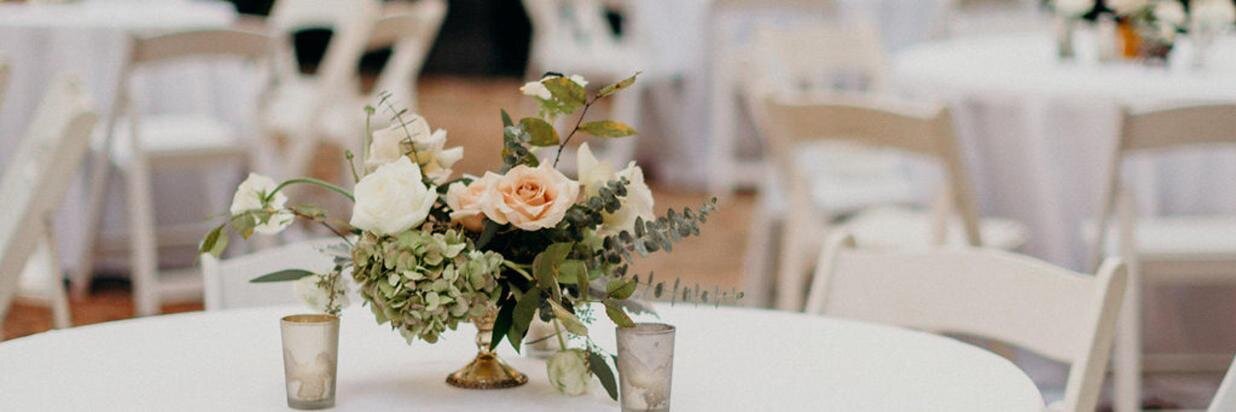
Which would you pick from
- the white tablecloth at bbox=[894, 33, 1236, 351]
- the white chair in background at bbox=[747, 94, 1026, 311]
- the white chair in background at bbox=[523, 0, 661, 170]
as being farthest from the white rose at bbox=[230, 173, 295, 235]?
the white chair in background at bbox=[523, 0, 661, 170]

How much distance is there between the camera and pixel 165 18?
5.09 m

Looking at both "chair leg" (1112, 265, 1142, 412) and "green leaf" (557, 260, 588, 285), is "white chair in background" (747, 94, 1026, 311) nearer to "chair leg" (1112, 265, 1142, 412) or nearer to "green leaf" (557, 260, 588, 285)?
"chair leg" (1112, 265, 1142, 412)

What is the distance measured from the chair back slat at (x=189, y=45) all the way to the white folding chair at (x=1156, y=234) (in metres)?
1.90

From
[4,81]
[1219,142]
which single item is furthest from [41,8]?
[1219,142]

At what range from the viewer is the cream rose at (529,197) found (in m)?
1.55

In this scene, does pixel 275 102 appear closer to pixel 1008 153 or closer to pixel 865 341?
pixel 1008 153

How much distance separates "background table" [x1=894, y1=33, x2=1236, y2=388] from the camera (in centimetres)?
383

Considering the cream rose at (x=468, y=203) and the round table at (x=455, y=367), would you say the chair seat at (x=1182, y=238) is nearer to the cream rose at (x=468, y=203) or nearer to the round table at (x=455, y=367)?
the round table at (x=455, y=367)

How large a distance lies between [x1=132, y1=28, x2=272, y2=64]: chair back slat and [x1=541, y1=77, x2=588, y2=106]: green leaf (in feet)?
8.66

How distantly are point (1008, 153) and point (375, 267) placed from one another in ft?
8.75

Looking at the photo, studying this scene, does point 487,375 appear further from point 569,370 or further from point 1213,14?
point 1213,14

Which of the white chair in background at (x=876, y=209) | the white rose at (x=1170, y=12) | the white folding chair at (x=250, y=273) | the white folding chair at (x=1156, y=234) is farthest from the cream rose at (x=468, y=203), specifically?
the white rose at (x=1170, y=12)

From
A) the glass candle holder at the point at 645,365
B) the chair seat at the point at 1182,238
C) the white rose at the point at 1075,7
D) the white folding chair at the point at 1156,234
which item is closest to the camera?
the glass candle holder at the point at 645,365

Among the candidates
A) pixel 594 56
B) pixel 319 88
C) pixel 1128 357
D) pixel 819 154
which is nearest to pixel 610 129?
pixel 1128 357
